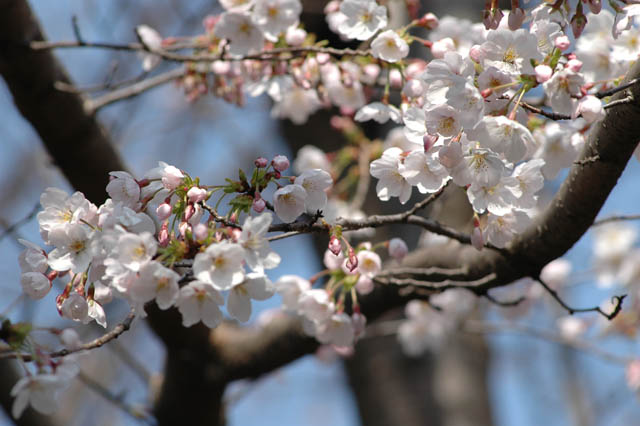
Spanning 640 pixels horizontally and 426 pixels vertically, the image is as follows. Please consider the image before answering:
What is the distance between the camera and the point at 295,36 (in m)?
1.75

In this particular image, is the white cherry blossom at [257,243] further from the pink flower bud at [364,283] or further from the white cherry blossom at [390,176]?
the pink flower bud at [364,283]

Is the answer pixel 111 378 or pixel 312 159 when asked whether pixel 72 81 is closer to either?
pixel 312 159

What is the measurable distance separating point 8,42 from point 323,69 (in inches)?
36.2

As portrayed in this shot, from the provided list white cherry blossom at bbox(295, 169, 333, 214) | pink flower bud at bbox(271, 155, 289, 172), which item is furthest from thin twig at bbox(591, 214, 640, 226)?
pink flower bud at bbox(271, 155, 289, 172)

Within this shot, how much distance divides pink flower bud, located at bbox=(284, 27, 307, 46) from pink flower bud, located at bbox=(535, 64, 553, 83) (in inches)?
31.9

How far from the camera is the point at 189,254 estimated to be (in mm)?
1101

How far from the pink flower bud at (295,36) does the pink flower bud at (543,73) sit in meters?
0.81

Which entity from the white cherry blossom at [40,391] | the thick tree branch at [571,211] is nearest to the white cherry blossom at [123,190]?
the white cherry blossom at [40,391]

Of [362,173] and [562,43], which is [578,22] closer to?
[562,43]

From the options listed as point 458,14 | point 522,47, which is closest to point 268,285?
point 522,47

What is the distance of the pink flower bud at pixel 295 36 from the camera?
1.75 meters

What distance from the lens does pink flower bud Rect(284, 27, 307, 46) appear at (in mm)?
1754

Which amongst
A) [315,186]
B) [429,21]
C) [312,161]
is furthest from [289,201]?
[312,161]

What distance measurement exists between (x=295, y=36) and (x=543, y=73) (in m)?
0.83
